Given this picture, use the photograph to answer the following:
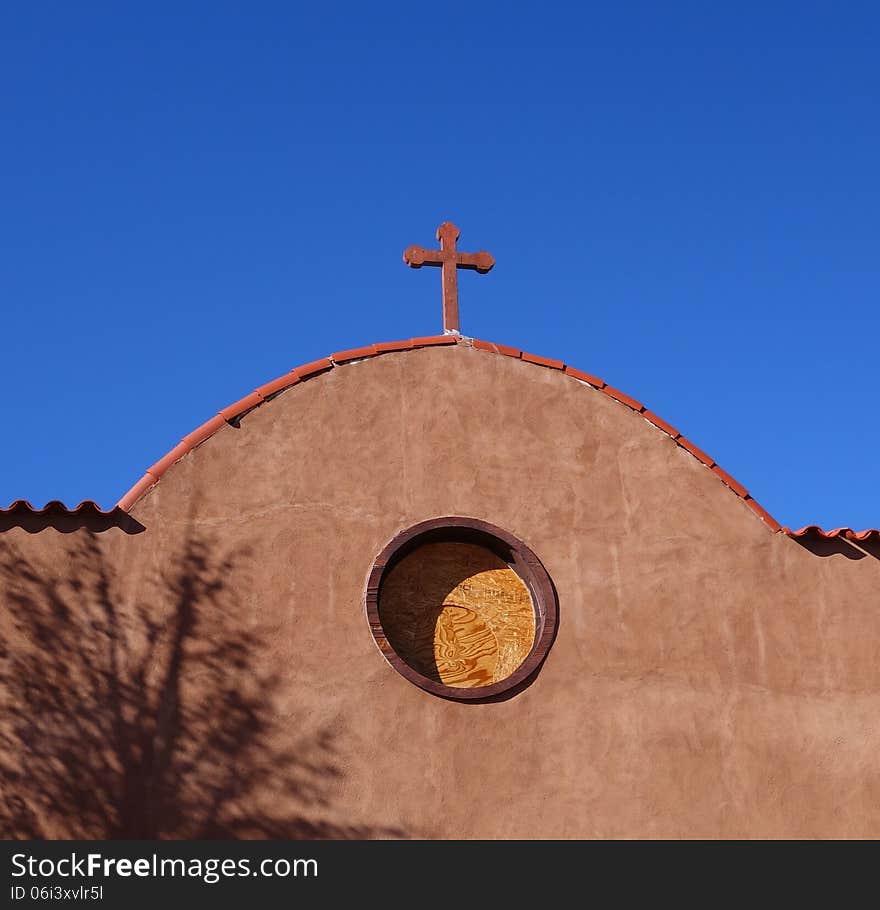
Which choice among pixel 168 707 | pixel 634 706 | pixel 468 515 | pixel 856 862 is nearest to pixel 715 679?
pixel 634 706

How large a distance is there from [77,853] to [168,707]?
1093mm

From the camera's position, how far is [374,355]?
1037cm

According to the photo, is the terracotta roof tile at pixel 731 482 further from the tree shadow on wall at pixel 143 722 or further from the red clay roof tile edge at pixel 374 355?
the tree shadow on wall at pixel 143 722

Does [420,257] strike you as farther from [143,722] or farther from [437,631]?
[143,722]

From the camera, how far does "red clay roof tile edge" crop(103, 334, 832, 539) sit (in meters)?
9.67

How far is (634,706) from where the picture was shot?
982 centimetres

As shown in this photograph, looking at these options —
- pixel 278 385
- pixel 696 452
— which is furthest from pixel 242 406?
pixel 696 452

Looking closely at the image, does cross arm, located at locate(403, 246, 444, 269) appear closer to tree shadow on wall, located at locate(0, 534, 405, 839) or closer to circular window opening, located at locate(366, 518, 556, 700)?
circular window opening, located at locate(366, 518, 556, 700)

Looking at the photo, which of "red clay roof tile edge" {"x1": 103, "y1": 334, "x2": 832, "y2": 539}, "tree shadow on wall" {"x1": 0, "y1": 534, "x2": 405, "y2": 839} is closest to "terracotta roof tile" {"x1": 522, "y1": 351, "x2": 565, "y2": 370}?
"red clay roof tile edge" {"x1": 103, "y1": 334, "x2": 832, "y2": 539}

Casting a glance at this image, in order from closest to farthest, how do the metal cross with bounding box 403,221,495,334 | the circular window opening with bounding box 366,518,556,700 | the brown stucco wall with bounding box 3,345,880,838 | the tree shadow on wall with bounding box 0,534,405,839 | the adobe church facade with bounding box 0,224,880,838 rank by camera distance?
the tree shadow on wall with bounding box 0,534,405,839 → the adobe church facade with bounding box 0,224,880,838 → the brown stucco wall with bounding box 3,345,880,838 → the circular window opening with bounding box 366,518,556,700 → the metal cross with bounding box 403,221,495,334

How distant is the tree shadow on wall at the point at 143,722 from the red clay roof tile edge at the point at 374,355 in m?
0.76

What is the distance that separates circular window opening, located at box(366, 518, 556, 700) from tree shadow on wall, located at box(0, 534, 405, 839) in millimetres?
1017

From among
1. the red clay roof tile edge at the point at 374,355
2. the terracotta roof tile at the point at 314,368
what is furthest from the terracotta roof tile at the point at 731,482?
the terracotta roof tile at the point at 314,368

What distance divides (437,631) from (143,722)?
88.7 inches
